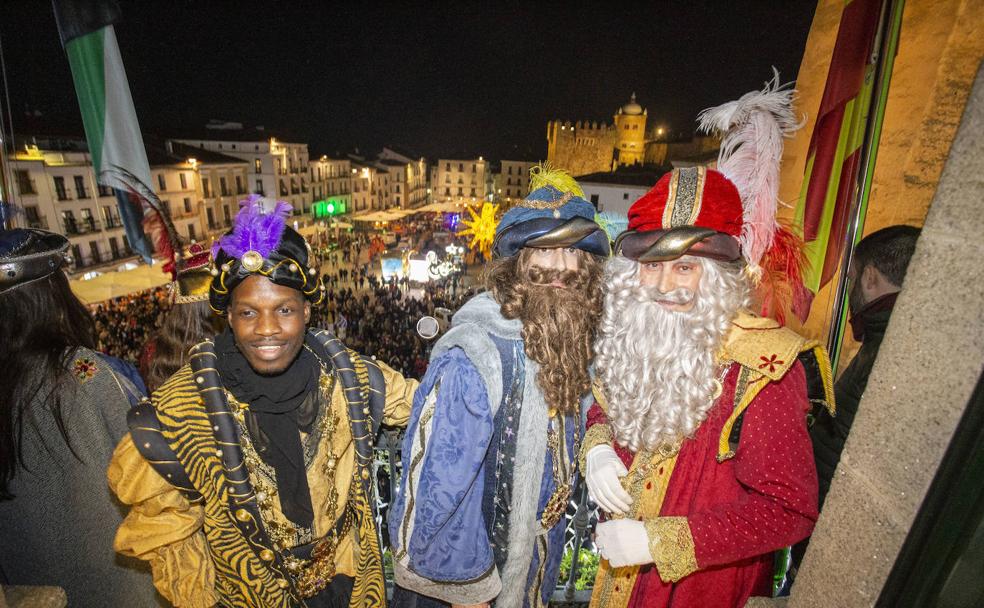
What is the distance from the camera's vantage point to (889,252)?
2535 millimetres

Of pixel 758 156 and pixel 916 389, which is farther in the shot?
pixel 758 156

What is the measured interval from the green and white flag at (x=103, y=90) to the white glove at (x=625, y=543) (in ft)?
15.3

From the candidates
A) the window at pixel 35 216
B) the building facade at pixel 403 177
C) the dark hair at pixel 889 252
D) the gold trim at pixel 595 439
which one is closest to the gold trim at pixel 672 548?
the gold trim at pixel 595 439

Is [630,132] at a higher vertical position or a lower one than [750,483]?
higher

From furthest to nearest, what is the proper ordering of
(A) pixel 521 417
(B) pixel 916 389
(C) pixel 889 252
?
(C) pixel 889 252, (A) pixel 521 417, (B) pixel 916 389

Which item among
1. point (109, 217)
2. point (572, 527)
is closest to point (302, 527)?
point (572, 527)

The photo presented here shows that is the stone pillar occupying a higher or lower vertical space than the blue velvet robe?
higher

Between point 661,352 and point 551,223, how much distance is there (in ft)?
2.91

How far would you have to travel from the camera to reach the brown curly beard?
2.13 metres

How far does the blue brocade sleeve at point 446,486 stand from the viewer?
6.25ft

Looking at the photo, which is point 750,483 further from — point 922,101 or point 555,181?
point 922,101

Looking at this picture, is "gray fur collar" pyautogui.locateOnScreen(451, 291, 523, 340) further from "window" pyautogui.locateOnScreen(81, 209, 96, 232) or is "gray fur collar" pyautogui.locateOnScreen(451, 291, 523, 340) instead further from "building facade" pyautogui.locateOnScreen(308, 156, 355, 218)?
"building facade" pyautogui.locateOnScreen(308, 156, 355, 218)

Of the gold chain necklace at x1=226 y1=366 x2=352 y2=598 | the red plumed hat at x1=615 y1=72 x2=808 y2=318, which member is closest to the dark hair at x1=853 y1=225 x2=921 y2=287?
the red plumed hat at x1=615 y1=72 x2=808 y2=318

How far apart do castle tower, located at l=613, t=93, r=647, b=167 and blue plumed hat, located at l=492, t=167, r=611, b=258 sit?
64.6m
